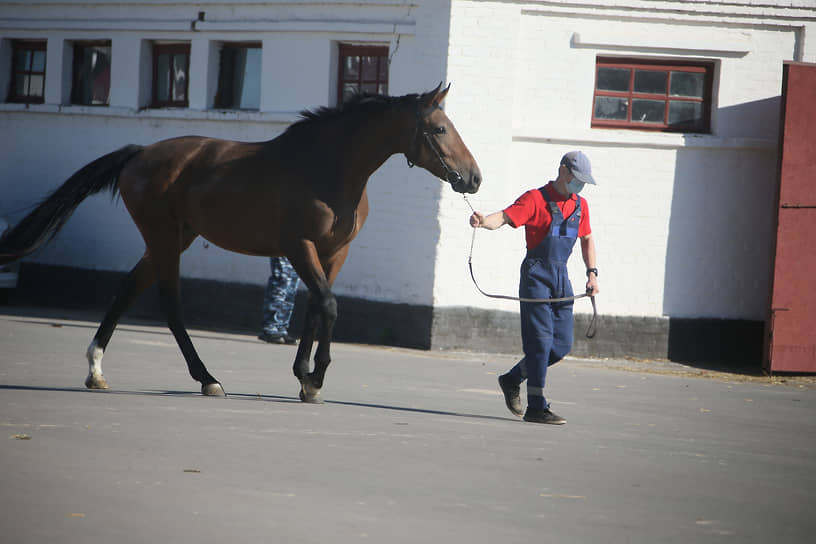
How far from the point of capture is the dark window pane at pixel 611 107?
13.6 m

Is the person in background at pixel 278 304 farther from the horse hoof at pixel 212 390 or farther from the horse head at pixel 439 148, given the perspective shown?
the horse head at pixel 439 148

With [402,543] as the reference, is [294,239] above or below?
above

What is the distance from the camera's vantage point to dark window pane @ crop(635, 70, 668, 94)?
13.6m

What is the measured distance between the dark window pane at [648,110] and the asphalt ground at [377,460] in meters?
4.17

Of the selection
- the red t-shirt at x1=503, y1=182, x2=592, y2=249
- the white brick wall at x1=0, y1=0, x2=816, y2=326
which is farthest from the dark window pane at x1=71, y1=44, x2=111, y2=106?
the red t-shirt at x1=503, y1=182, x2=592, y2=249

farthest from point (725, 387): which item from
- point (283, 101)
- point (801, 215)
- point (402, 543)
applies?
point (402, 543)

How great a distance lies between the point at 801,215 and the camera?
12.9 m

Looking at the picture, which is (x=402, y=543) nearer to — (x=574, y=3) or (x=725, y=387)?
(x=725, y=387)

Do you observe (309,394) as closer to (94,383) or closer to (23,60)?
(94,383)

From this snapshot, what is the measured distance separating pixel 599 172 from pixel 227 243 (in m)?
6.14

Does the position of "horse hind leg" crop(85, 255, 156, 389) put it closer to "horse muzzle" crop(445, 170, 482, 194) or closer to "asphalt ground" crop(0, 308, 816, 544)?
"asphalt ground" crop(0, 308, 816, 544)

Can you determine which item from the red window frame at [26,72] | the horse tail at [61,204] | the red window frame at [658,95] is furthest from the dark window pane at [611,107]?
the red window frame at [26,72]

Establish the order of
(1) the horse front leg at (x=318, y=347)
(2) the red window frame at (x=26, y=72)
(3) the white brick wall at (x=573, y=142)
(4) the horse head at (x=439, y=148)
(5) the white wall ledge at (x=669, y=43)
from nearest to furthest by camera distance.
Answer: (1) the horse front leg at (x=318, y=347) → (4) the horse head at (x=439, y=148) → (3) the white brick wall at (x=573, y=142) → (5) the white wall ledge at (x=669, y=43) → (2) the red window frame at (x=26, y=72)

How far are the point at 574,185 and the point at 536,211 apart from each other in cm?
34
